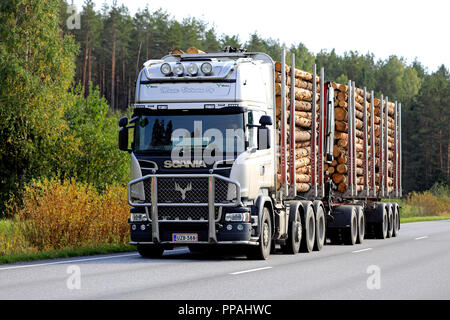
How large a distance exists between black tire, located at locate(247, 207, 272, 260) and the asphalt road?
27 cm

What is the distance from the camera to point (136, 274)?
538 inches

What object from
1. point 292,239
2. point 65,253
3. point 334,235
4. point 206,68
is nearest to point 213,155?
point 206,68

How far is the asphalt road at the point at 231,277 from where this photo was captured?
10.9 metres

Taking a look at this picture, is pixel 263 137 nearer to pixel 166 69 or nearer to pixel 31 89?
pixel 166 69

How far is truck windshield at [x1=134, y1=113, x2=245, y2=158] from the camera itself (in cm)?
1642

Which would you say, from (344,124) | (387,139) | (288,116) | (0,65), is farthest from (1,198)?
(288,116)

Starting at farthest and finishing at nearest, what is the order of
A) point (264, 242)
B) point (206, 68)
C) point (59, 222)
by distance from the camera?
point (59, 222)
point (264, 242)
point (206, 68)

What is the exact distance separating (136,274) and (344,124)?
12.4 m

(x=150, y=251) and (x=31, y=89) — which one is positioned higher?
(x=31, y=89)

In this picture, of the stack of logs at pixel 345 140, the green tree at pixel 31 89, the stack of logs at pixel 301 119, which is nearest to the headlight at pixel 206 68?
the stack of logs at pixel 301 119

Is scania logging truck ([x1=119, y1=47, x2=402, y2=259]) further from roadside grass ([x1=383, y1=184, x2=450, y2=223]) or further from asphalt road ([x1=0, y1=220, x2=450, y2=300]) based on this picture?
roadside grass ([x1=383, y1=184, x2=450, y2=223])

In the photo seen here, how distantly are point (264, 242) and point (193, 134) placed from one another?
2.68 metres

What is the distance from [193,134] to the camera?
651 inches

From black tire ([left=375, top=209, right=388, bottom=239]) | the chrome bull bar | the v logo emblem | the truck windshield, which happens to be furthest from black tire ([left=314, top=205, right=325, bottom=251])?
black tire ([left=375, top=209, right=388, bottom=239])
